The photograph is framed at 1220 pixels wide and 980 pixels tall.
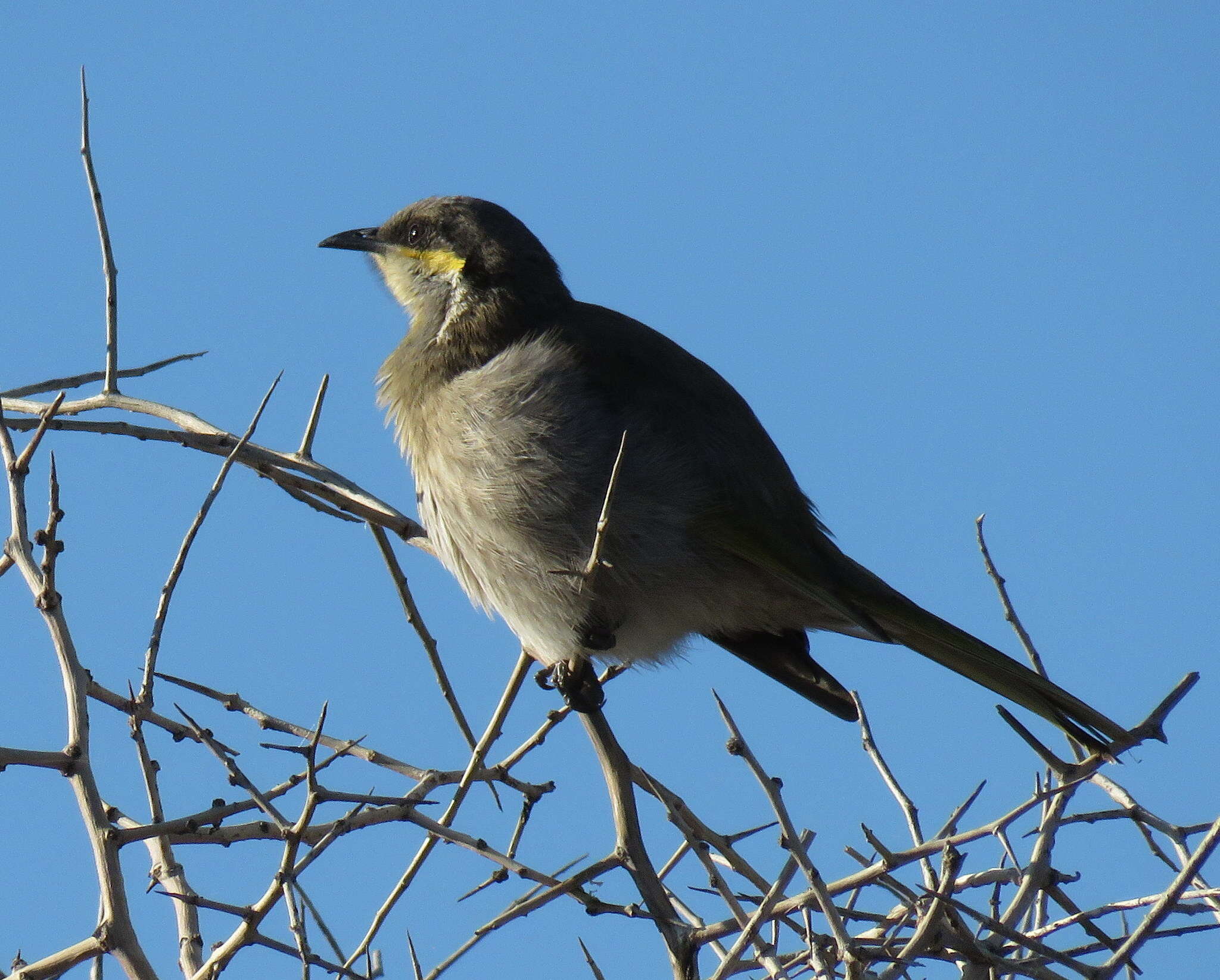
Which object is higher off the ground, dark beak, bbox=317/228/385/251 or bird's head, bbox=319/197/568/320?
dark beak, bbox=317/228/385/251

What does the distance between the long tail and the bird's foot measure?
3.79ft

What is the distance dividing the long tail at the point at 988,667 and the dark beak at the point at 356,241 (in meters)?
3.00

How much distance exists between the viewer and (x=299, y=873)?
3268mm

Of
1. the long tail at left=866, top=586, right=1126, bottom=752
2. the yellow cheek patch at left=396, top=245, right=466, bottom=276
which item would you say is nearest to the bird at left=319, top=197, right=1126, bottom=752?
the long tail at left=866, top=586, right=1126, bottom=752

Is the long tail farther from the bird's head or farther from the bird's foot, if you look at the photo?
the bird's head

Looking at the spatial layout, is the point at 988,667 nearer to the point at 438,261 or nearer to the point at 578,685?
the point at 578,685

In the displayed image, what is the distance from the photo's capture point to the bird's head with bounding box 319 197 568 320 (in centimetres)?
565

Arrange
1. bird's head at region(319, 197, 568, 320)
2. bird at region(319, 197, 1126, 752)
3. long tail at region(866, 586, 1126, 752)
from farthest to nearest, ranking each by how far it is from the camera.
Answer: bird's head at region(319, 197, 568, 320) < bird at region(319, 197, 1126, 752) < long tail at region(866, 586, 1126, 752)

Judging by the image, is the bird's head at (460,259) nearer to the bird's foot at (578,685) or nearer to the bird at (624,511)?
the bird at (624,511)

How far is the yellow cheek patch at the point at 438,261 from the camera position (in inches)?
229

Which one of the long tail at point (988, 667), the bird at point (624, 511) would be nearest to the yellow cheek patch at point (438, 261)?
the bird at point (624, 511)

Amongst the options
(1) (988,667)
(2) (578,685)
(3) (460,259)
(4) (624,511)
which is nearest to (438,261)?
(3) (460,259)

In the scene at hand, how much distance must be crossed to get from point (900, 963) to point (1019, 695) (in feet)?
5.72

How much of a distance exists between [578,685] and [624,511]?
79 cm
